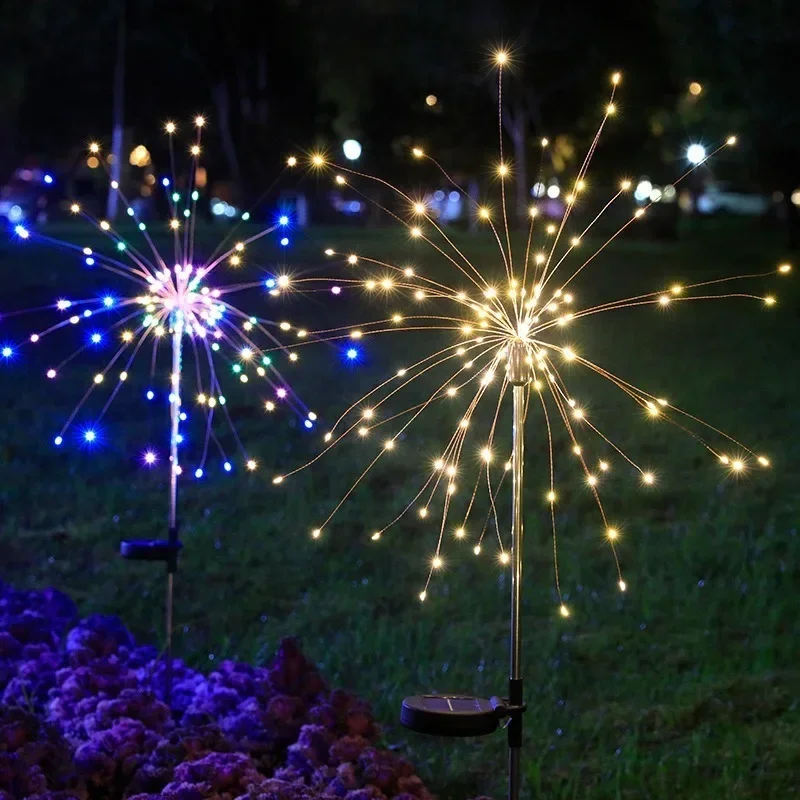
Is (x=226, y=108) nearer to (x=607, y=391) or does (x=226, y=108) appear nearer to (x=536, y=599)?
(x=607, y=391)

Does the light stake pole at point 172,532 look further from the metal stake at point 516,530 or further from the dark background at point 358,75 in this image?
the dark background at point 358,75

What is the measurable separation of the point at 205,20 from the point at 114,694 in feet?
A: 97.9

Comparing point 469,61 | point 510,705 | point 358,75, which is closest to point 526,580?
point 510,705

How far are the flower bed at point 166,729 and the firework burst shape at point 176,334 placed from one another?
0.71 meters

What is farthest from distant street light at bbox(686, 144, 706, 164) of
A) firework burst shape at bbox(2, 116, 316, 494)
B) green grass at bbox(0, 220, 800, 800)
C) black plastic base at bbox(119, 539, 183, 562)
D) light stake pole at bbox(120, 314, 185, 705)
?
black plastic base at bbox(119, 539, 183, 562)

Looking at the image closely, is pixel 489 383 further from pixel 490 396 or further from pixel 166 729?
pixel 490 396

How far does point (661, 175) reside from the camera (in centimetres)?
4172

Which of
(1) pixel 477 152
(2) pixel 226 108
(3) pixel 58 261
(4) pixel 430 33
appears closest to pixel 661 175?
(1) pixel 477 152

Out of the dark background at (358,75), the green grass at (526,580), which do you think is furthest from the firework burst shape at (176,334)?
the dark background at (358,75)

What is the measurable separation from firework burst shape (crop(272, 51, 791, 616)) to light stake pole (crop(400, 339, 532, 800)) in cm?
2

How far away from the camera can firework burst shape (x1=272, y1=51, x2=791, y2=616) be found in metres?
3.61

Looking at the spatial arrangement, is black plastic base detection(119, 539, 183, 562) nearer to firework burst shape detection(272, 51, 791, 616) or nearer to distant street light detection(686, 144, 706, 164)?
firework burst shape detection(272, 51, 791, 616)

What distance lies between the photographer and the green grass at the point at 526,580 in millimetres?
5473

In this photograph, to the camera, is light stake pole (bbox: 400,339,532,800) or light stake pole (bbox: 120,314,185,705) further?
light stake pole (bbox: 120,314,185,705)
